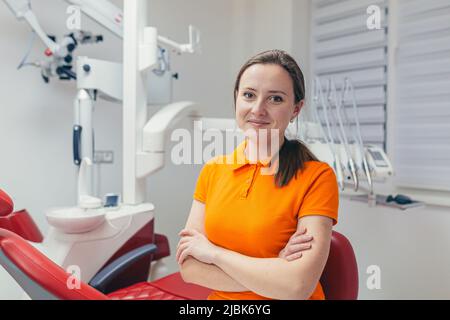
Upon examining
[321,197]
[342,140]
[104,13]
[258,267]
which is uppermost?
[104,13]

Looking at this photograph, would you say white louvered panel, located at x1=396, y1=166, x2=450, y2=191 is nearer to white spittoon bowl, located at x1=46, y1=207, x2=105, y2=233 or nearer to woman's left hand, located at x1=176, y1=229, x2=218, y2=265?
woman's left hand, located at x1=176, y1=229, x2=218, y2=265

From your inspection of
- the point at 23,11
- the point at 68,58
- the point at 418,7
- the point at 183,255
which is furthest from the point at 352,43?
the point at 23,11

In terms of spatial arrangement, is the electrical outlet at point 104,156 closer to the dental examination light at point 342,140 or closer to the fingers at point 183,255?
the dental examination light at point 342,140

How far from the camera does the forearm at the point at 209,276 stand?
61 centimetres

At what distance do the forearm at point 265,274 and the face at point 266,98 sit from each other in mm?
212

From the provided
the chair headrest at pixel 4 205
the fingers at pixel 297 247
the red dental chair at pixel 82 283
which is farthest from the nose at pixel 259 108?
the chair headrest at pixel 4 205

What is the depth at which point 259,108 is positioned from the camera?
1.84ft

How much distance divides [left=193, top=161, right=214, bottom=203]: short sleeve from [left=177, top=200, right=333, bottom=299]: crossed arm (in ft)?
0.27

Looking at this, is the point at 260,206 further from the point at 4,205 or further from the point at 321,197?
the point at 4,205

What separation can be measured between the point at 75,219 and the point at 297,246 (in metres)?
0.83

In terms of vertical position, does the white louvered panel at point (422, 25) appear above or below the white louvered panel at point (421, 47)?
above

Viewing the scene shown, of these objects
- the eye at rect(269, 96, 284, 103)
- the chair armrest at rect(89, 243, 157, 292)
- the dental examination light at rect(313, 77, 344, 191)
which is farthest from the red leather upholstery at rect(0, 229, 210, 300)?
the dental examination light at rect(313, 77, 344, 191)

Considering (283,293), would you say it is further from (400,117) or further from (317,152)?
(400,117)
